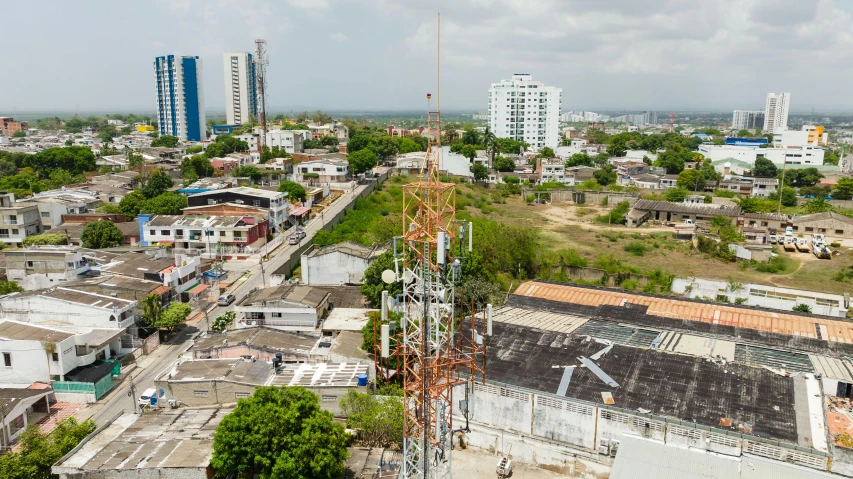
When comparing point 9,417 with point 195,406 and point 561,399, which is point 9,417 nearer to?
point 195,406

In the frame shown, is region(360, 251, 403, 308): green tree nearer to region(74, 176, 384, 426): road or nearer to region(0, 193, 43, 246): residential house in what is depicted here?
region(74, 176, 384, 426): road

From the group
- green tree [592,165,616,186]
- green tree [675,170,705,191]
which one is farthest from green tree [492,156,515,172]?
green tree [675,170,705,191]

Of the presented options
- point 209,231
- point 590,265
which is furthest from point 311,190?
point 590,265

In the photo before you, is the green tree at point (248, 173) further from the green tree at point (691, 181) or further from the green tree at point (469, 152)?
the green tree at point (691, 181)

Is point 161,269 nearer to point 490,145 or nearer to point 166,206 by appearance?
point 166,206

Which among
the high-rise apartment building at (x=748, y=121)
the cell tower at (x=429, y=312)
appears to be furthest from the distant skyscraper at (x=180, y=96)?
the high-rise apartment building at (x=748, y=121)

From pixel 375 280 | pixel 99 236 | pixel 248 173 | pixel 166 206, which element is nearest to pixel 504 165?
pixel 248 173
